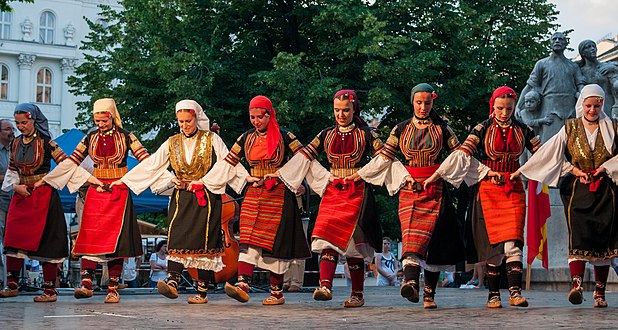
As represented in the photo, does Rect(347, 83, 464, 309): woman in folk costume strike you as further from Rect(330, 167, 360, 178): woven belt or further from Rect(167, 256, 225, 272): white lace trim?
Rect(167, 256, 225, 272): white lace trim

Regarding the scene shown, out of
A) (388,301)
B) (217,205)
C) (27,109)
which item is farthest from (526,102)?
(27,109)

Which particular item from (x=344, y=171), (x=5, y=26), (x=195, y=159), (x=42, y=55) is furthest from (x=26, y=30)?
(x=344, y=171)

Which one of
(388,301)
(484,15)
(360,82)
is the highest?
(484,15)

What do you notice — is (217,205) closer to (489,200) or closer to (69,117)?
(489,200)

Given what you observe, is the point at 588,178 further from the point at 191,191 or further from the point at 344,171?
the point at 191,191

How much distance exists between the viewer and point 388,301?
1130 cm

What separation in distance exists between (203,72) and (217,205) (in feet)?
55.3

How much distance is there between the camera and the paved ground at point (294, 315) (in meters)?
7.64

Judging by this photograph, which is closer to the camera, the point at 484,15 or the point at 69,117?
the point at 484,15

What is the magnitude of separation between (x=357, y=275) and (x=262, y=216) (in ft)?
3.60

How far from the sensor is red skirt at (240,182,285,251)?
10438 millimetres

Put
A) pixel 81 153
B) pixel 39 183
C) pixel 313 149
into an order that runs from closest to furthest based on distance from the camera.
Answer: pixel 313 149
pixel 81 153
pixel 39 183

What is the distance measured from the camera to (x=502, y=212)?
31.5ft

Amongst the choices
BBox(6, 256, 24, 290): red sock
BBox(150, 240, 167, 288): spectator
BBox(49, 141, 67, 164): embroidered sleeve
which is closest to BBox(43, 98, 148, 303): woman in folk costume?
BBox(49, 141, 67, 164): embroidered sleeve
